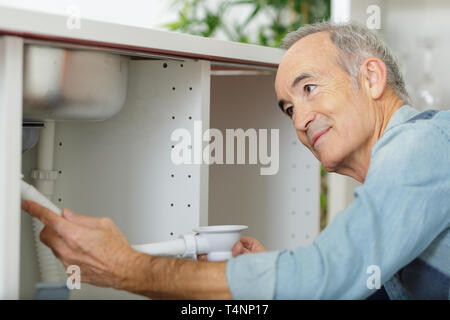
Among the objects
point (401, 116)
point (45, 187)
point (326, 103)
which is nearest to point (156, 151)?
point (45, 187)

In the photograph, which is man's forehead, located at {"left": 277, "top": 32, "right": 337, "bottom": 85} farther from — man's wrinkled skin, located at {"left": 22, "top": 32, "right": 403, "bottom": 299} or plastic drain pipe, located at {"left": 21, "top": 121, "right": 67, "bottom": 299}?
plastic drain pipe, located at {"left": 21, "top": 121, "right": 67, "bottom": 299}

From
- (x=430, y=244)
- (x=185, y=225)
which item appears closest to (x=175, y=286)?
(x=185, y=225)

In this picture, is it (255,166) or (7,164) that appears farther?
(255,166)

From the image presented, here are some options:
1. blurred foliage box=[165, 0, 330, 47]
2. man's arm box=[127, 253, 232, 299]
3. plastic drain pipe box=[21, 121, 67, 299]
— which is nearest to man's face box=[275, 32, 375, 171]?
man's arm box=[127, 253, 232, 299]

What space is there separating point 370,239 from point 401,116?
0.31 m

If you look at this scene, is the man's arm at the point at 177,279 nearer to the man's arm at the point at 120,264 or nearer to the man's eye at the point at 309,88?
the man's arm at the point at 120,264

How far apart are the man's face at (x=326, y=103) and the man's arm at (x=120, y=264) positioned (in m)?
0.33

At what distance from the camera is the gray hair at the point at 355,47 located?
1000 millimetres

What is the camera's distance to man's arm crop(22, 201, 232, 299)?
76cm

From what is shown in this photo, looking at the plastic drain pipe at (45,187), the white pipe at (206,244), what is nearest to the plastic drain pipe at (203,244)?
the white pipe at (206,244)

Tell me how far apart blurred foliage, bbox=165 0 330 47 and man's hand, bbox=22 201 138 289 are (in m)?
2.30
